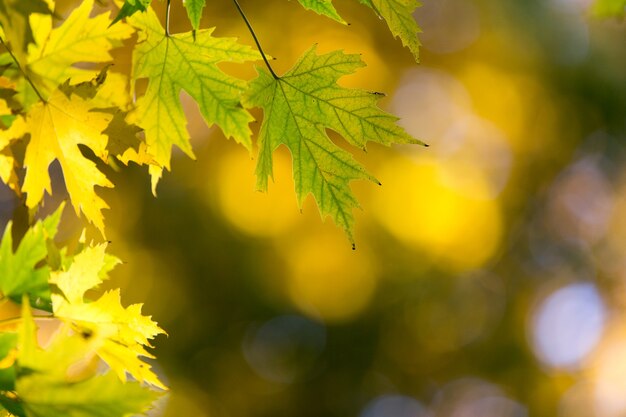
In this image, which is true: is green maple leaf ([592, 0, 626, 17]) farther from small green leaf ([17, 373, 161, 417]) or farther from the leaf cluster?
small green leaf ([17, 373, 161, 417])

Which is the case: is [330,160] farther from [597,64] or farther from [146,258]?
[597,64]

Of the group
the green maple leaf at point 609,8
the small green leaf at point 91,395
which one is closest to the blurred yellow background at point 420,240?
the green maple leaf at point 609,8

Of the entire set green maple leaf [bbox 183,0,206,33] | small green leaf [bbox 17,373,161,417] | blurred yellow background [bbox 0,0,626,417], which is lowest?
blurred yellow background [bbox 0,0,626,417]

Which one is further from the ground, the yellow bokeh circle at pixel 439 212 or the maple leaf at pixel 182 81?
the maple leaf at pixel 182 81

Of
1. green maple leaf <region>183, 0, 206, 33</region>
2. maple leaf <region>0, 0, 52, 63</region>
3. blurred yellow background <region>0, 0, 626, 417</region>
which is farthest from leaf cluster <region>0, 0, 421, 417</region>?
blurred yellow background <region>0, 0, 626, 417</region>

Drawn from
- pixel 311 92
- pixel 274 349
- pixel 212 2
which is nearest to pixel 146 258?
pixel 274 349

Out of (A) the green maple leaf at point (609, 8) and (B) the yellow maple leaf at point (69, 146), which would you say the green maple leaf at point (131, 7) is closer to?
(B) the yellow maple leaf at point (69, 146)
